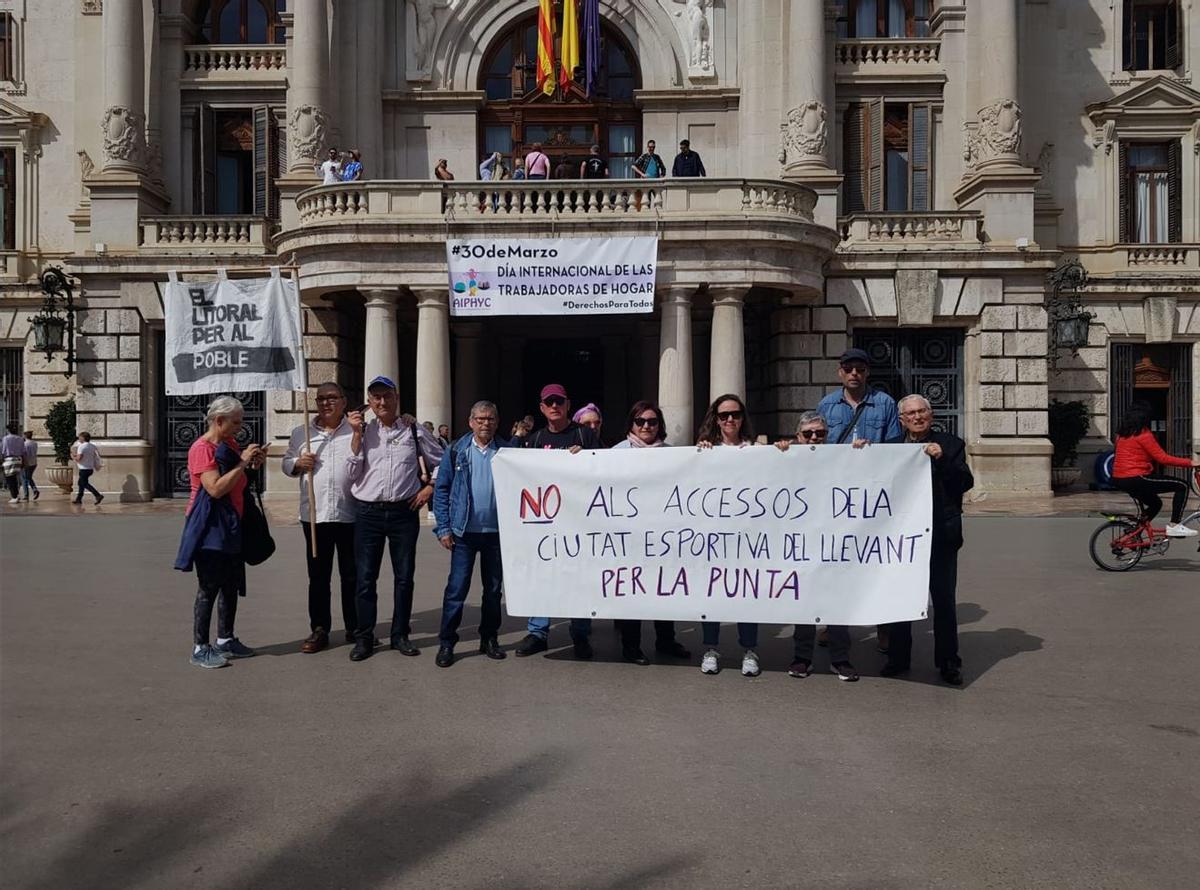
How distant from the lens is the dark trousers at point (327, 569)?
8.24 m

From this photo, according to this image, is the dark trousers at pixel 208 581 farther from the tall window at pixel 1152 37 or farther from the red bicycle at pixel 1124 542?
the tall window at pixel 1152 37

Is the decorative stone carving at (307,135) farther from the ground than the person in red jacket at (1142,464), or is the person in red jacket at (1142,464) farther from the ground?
the decorative stone carving at (307,135)

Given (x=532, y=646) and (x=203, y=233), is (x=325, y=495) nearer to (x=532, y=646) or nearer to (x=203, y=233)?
(x=532, y=646)

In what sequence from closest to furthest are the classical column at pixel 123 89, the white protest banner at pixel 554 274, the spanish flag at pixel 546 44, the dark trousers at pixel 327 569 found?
the dark trousers at pixel 327 569 < the white protest banner at pixel 554 274 < the spanish flag at pixel 546 44 < the classical column at pixel 123 89

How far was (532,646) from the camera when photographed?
822cm

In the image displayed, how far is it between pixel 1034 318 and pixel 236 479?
66.5 ft

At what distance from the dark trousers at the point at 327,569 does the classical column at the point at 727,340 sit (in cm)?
1371

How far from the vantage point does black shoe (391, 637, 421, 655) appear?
811cm

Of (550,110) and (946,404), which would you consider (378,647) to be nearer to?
(946,404)

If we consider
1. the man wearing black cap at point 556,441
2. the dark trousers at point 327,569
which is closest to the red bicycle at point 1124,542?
the man wearing black cap at point 556,441

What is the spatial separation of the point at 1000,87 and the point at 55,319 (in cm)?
A: 2154

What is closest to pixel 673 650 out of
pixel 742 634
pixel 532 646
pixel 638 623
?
pixel 638 623

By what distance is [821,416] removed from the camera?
789cm

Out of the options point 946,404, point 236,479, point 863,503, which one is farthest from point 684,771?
point 946,404
